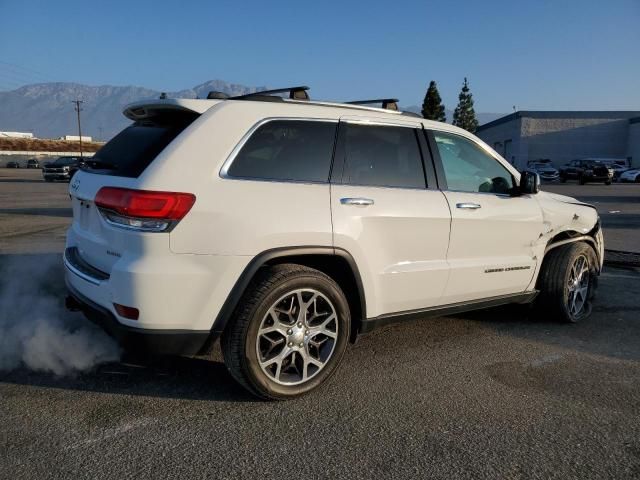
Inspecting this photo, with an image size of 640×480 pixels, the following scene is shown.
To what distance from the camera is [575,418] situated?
3.02 metres

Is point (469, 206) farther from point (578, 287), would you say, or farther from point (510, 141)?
point (510, 141)

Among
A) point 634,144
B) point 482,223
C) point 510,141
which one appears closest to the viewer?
point 482,223

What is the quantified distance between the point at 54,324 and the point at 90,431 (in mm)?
1744

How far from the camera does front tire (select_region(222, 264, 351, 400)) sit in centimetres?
296

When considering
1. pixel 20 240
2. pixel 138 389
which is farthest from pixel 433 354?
pixel 20 240

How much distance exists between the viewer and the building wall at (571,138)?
210 ft

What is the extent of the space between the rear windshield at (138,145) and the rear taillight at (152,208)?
213mm

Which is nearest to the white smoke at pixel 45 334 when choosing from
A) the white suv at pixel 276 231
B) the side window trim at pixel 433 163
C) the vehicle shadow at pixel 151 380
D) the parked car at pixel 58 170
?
the vehicle shadow at pixel 151 380

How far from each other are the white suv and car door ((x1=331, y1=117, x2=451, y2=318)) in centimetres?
1

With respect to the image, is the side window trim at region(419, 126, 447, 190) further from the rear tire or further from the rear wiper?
the rear wiper

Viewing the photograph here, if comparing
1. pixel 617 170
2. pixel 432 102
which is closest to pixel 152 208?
pixel 617 170

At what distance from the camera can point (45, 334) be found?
3865mm

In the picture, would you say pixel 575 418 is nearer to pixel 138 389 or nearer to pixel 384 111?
pixel 384 111

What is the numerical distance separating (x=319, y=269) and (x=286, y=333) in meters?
0.49
